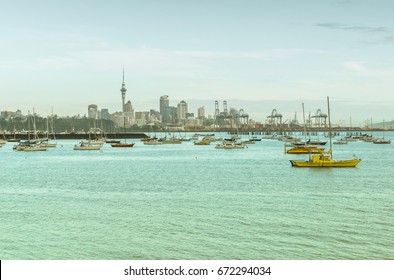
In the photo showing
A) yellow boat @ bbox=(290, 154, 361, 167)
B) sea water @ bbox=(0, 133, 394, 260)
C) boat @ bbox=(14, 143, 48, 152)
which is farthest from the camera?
boat @ bbox=(14, 143, 48, 152)

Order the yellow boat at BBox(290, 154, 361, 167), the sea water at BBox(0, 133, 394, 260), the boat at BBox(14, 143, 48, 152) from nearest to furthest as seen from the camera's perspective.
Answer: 1. the sea water at BBox(0, 133, 394, 260)
2. the yellow boat at BBox(290, 154, 361, 167)
3. the boat at BBox(14, 143, 48, 152)

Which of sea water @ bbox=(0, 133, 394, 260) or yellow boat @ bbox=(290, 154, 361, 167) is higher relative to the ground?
yellow boat @ bbox=(290, 154, 361, 167)

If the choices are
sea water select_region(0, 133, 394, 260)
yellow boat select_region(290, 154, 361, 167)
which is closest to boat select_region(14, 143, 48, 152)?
sea water select_region(0, 133, 394, 260)

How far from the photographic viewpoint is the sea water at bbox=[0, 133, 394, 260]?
1633 cm

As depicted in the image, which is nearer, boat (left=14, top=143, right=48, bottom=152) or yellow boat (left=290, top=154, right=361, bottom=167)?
yellow boat (left=290, top=154, right=361, bottom=167)

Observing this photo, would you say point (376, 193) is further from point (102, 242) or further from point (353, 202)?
point (102, 242)

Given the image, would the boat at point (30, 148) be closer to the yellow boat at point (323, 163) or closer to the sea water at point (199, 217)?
the sea water at point (199, 217)

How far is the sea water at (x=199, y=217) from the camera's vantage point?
16328mm

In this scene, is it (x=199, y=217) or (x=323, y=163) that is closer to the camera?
(x=199, y=217)

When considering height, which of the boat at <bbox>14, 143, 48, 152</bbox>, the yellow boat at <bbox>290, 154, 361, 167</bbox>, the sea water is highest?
the boat at <bbox>14, 143, 48, 152</bbox>

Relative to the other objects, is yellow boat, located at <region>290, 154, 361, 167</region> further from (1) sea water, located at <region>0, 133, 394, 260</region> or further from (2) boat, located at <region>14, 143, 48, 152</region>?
(2) boat, located at <region>14, 143, 48, 152</region>

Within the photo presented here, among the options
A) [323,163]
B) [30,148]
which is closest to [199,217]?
[323,163]

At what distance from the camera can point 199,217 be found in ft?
70.3

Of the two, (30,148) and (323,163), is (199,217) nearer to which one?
(323,163)
